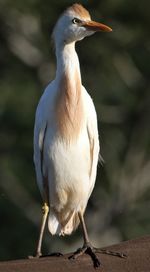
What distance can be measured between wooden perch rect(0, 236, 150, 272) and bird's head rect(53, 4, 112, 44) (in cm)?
124

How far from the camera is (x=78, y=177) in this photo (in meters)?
5.05

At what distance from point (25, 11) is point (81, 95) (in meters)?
6.47

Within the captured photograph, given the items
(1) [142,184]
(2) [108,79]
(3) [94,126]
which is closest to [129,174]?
(1) [142,184]

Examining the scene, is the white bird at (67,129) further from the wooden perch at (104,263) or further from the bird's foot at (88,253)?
the wooden perch at (104,263)

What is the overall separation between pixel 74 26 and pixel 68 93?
362 mm

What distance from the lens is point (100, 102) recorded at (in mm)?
11844

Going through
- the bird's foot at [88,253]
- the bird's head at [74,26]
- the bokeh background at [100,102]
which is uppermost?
the bird's head at [74,26]

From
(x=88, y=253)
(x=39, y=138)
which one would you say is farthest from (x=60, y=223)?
(x=88, y=253)

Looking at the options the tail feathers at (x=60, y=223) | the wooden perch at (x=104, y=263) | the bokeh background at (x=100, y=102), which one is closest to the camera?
the wooden perch at (x=104, y=263)

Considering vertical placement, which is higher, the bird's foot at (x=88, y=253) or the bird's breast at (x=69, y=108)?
the bird's breast at (x=69, y=108)

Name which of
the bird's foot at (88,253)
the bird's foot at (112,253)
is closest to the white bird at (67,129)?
the bird's foot at (88,253)

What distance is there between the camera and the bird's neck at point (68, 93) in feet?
16.4

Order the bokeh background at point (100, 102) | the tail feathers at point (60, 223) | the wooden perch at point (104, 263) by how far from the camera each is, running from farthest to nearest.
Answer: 1. the bokeh background at point (100, 102)
2. the tail feathers at point (60, 223)
3. the wooden perch at point (104, 263)

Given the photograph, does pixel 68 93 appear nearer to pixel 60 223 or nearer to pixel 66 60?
pixel 66 60
